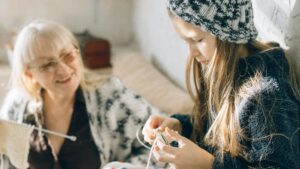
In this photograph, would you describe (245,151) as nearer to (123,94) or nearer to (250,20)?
(250,20)

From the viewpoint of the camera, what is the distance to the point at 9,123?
4.54 ft

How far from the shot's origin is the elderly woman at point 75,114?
1607 mm

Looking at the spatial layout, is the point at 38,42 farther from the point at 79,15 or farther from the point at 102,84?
the point at 79,15

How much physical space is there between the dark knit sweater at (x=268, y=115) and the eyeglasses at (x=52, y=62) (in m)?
0.74

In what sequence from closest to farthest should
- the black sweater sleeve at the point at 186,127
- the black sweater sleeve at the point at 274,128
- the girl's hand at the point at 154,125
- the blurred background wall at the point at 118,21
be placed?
the black sweater sleeve at the point at 274,128, the girl's hand at the point at 154,125, the black sweater sleeve at the point at 186,127, the blurred background wall at the point at 118,21

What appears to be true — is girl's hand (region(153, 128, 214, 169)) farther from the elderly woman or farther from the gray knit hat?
the elderly woman

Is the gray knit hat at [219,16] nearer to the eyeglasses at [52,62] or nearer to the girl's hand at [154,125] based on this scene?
the girl's hand at [154,125]

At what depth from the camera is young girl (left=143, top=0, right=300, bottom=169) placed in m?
0.93

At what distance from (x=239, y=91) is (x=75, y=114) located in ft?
2.80

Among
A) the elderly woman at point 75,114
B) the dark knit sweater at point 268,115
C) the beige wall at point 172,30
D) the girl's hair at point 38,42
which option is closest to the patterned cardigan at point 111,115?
the elderly woman at point 75,114

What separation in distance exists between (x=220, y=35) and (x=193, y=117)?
37 cm

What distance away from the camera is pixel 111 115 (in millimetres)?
1680

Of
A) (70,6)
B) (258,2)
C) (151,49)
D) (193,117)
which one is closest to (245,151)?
(193,117)

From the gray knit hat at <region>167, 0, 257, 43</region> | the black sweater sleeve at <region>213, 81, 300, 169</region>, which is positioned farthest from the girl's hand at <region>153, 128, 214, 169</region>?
the gray knit hat at <region>167, 0, 257, 43</region>
